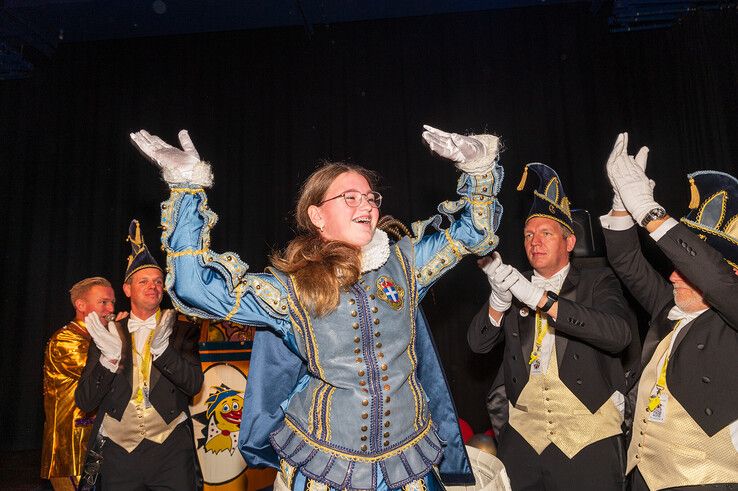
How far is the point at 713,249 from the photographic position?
1.98m

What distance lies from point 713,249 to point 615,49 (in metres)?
4.35

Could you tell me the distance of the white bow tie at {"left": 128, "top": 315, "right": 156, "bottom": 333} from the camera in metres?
3.22

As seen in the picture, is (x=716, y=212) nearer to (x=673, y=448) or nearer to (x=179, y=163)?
(x=673, y=448)

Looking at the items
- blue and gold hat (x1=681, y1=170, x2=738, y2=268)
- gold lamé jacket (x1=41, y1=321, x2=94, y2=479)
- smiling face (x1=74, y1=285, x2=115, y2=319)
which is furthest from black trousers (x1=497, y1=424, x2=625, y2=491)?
gold lamé jacket (x1=41, y1=321, x2=94, y2=479)

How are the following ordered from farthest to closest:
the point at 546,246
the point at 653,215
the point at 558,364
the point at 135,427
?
the point at 135,427, the point at 546,246, the point at 558,364, the point at 653,215

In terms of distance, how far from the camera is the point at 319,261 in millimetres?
1784

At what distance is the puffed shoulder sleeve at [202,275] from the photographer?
159 cm

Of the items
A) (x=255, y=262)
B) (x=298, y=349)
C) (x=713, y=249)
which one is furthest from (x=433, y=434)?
(x=255, y=262)

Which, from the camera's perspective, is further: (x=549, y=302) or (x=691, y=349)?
(x=549, y=302)

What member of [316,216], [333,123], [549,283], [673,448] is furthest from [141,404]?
[333,123]

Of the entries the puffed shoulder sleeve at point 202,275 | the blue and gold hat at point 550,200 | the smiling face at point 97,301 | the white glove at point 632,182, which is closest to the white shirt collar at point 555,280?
the blue and gold hat at point 550,200

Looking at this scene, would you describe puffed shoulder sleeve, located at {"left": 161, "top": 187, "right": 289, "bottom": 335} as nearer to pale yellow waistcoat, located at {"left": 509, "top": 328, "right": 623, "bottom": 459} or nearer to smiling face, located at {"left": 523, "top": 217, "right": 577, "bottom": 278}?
pale yellow waistcoat, located at {"left": 509, "top": 328, "right": 623, "bottom": 459}

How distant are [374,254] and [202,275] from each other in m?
0.53

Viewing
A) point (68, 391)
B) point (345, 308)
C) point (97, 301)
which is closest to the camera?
point (345, 308)
